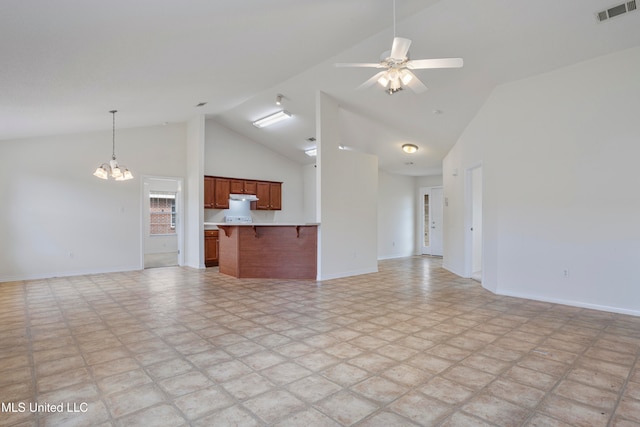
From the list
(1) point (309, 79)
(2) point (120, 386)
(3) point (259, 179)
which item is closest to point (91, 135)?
(3) point (259, 179)

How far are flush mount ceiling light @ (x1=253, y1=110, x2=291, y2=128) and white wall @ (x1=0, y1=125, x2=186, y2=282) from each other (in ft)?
6.58

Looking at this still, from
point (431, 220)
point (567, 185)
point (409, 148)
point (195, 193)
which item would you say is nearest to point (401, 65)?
point (567, 185)

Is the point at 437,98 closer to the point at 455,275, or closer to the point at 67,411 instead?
the point at 455,275

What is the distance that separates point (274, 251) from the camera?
6.28 m

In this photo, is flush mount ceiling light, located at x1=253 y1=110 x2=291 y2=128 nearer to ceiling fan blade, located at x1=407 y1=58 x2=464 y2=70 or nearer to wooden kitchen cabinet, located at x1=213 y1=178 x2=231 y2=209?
wooden kitchen cabinet, located at x1=213 y1=178 x2=231 y2=209

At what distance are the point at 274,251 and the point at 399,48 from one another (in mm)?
4355

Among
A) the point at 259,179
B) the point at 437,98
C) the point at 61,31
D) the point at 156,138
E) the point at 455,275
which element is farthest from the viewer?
the point at 259,179

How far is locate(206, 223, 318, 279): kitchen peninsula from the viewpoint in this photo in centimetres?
610

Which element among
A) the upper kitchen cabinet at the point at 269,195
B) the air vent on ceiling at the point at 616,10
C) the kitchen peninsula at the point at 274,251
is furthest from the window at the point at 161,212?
the air vent on ceiling at the point at 616,10

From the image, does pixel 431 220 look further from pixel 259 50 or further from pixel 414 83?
pixel 259 50

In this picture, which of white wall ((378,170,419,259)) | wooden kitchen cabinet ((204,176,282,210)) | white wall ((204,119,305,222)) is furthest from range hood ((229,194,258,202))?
white wall ((378,170,419,259))

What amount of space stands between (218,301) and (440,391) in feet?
10.5

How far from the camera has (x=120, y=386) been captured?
2256 mm

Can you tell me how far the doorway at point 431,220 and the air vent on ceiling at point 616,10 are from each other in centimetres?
661
